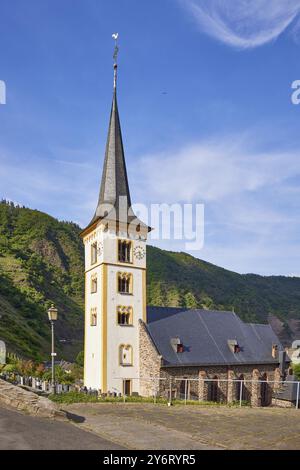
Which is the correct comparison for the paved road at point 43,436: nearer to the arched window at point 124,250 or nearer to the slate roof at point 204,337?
the slate roof at point 204,337

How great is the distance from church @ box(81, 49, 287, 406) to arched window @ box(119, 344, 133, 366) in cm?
7

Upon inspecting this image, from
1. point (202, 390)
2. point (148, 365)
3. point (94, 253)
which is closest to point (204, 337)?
point (202, 390)

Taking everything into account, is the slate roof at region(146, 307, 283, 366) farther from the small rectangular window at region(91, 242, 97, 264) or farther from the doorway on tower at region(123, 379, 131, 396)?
the small rectangular window at region(91, 242, 97, 264)

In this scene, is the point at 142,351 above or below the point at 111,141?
below

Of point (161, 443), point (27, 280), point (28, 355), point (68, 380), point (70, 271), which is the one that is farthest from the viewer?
point (70, 271)

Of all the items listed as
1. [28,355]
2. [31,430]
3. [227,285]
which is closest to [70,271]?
[227,285]

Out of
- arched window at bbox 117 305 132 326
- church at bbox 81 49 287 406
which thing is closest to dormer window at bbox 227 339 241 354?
church at bbox 81 49 287 406

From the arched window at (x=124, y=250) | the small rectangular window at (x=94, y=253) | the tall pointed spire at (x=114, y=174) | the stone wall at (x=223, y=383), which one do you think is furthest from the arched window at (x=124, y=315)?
the tall pointed spire at (x=114, y=174)

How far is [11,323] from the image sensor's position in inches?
2630

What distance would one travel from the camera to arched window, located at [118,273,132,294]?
34219 mm

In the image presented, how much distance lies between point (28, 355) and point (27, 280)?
44.9 m

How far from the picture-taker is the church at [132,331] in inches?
1281
